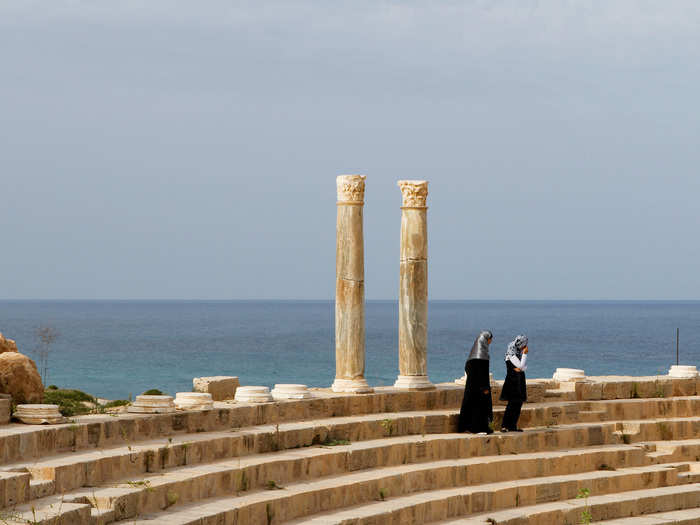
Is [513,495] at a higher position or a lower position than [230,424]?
lower

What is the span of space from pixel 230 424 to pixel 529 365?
2321 inches

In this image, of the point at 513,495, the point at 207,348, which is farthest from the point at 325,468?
the point at 207,348

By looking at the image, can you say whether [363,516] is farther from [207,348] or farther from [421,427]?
[207,348]

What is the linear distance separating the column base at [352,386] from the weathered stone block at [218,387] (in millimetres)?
1797

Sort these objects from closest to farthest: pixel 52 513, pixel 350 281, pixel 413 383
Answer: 1. pixel 52 513
2. pixel 350 281
3. pixel 413 383

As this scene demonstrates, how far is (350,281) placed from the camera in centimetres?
2106

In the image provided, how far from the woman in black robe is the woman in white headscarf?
38 cm

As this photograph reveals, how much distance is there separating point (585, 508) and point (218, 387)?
20.6 ft

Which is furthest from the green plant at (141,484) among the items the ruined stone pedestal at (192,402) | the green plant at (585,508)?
the green plant at (585,508)

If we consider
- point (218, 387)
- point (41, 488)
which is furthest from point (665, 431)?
point (41, 488)

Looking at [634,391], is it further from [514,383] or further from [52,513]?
[52,513]

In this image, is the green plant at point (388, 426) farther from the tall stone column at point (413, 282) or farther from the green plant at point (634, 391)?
the green plant at point (634, 391)

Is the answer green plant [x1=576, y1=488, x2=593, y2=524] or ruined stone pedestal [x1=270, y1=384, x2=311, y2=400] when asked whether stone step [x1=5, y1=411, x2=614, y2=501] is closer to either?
ruined stone pedestal [x1=270, y1=384, x2=311, y2=400]

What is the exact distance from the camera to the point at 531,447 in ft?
67.6
